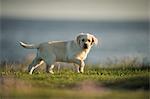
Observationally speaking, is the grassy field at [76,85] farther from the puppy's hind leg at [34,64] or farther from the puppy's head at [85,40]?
the puppy's hind leg at [34,64]

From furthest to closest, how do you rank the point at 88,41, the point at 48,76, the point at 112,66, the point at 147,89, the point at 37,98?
the point at 112,66 < the point at 88,41 < the point at 48,76 < the point at 147,89 < the point at 37,98

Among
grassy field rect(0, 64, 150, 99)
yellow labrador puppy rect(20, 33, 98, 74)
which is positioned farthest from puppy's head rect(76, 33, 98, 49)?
grassy field rect(0, 64, 150, 99)

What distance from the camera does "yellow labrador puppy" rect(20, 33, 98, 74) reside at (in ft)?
56.9

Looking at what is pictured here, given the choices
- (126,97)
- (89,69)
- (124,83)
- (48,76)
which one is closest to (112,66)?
(89,69)

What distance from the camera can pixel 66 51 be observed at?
17875mm

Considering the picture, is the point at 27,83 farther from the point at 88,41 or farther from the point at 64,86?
the point at 88,41

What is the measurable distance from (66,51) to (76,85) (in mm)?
4208

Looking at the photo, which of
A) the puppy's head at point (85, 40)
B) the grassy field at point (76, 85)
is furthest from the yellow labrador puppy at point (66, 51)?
the grassy field at point (76, 85)

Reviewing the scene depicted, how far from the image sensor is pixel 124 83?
45.0 feet

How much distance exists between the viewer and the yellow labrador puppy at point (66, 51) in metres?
17.3

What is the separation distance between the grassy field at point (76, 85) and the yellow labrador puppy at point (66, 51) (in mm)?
857

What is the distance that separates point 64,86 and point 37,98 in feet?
6.06

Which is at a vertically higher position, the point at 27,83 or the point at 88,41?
the point at 88,41

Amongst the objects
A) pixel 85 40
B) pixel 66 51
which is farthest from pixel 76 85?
pixel 66 51
